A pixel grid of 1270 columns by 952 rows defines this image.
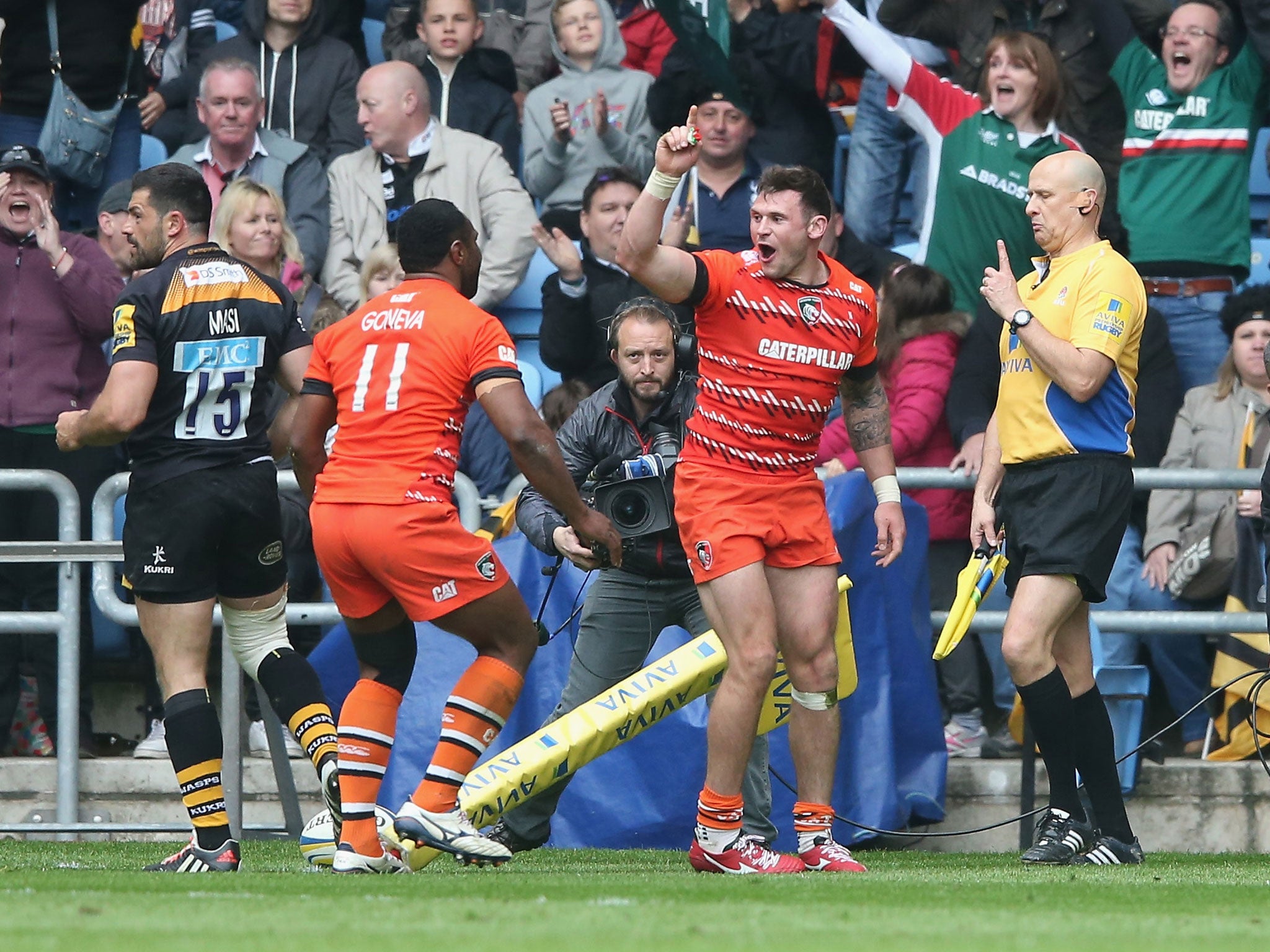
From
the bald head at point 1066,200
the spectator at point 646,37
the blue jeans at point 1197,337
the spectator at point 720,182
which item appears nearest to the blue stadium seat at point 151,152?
the spectator at point 646,37

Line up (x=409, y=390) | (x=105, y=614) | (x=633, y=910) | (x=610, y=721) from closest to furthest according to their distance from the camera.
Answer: (x=633, y=910), (x=409, y=390), (x=610, y=721), (x=105, y=614)

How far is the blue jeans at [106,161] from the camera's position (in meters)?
10.1

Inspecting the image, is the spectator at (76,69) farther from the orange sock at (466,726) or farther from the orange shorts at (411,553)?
the orange sock at (466,726)

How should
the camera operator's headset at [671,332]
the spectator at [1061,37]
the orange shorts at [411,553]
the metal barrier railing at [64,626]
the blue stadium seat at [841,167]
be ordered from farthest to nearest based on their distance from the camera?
the blue stadium seat at [841,167] → the spectator at [1061,37] → the metal barrier railing at [64,626] → the camera operator's headset at [671,332] → the orange shorts at [411,553]

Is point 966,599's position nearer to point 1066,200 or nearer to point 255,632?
point 1066,200

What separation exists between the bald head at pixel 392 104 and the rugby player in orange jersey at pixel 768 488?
407cm

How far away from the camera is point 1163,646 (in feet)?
27.4

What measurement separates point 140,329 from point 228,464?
0.52 meters

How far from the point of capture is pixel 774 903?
491 centimetres

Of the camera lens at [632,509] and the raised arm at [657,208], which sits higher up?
the raised arm at [657,208]

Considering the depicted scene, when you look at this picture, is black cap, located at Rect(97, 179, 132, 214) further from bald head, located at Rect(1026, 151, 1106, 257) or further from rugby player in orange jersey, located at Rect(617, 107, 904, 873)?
bald head, located at Rect(1026, 151, 1106, 257)

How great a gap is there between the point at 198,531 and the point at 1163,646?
437 centimetres

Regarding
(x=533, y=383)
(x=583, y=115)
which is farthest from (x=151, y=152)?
(x=533, y=383)

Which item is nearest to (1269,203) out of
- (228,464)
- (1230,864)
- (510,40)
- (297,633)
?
(510,40)
